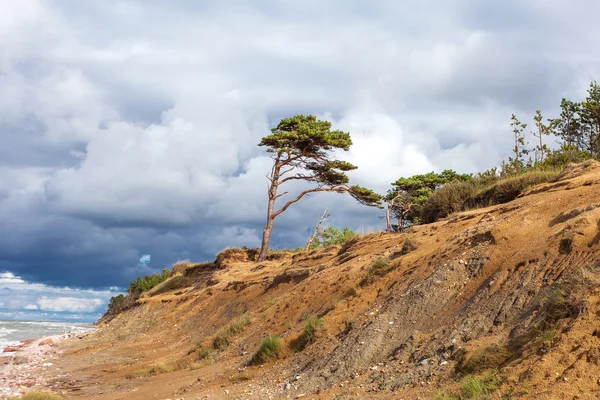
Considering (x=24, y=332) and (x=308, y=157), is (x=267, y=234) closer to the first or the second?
(x=308, y=157)

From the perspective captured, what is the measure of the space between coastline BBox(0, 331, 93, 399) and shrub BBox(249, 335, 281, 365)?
5.50m

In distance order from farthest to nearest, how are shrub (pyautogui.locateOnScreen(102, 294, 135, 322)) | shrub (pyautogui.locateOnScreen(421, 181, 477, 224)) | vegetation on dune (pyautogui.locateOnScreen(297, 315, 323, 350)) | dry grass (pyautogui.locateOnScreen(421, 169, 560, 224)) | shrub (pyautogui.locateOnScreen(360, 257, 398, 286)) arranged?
shrub (pyautogui.locateOnScreen(102, 294, 135, 322)) < shrub (pyautogui.locateOnScreen(421, 181, 477, 224)) < dry grass (pyautogui.locateOnScreen(421, 169, 560, 224)) < shrub (pyautogui.locateOnScreen(360, 257, 398, 286)) < vegetation on dune (pyautogui.locateOnScreen(297, 315, 323, 350))

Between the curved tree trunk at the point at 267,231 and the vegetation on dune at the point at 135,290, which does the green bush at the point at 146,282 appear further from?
the curved tree trunk at the point at 267,231

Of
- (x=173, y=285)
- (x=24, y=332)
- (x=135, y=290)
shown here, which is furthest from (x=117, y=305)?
(x=173, y=285)

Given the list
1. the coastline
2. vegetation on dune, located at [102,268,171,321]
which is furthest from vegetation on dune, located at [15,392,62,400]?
vegetation on dune, located at [102,268,171,321]

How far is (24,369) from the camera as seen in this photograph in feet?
57.0

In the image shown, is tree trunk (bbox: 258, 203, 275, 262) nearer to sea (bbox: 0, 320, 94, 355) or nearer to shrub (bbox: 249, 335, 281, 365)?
sea (bbox: 0, 320, 94, 355)

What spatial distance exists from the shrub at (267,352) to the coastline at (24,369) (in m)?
5.50

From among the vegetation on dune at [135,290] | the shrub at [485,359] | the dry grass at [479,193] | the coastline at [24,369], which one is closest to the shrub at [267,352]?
the shrub at [485,359]

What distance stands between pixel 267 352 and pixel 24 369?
35.2 ft

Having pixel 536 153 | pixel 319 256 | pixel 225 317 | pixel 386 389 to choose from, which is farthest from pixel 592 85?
pixel 386 389

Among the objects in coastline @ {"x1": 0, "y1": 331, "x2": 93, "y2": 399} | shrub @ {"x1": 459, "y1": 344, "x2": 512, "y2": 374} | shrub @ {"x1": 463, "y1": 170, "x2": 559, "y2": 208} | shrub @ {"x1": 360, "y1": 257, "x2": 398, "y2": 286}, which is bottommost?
coastline @ {"x1": 0, "y1": 331, "x2": 93, "y2": 399}

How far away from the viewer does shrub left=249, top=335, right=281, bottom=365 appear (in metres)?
11.4

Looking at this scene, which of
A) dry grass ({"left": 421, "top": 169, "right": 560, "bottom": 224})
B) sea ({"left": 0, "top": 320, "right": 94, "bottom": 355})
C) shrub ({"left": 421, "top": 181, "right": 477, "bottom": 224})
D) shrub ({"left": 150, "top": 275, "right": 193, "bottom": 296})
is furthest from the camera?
shrub ({"left": 150, "top": 275, "right": 193, "bottom": 296})
